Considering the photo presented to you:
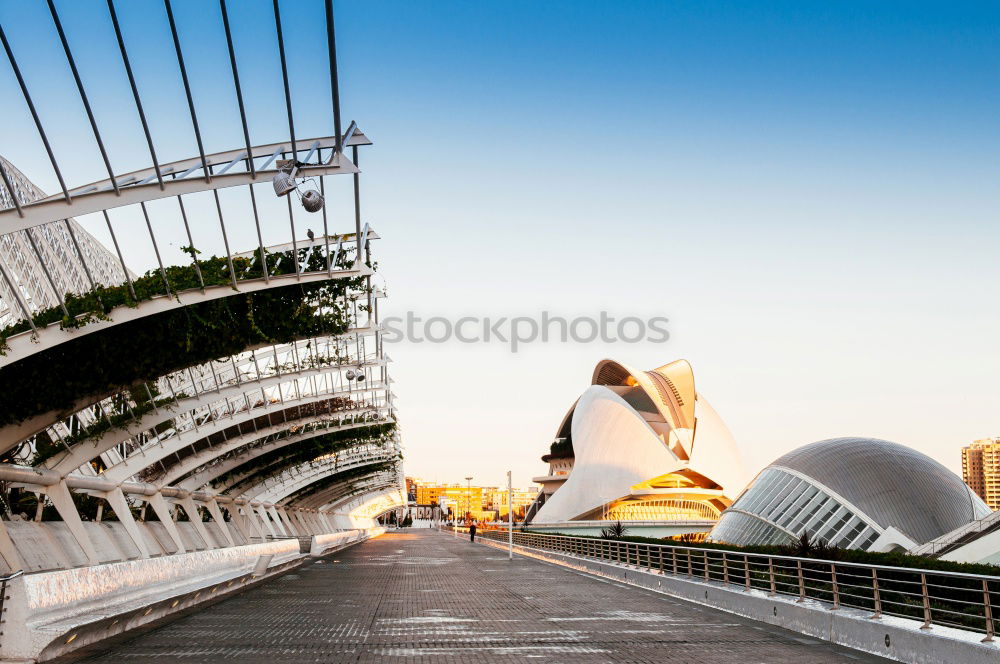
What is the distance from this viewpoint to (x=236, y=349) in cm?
1809

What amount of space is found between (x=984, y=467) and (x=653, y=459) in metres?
87.5

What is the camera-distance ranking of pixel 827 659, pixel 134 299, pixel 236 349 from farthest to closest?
pixel 236 349, pixel 134 299, pixel 827 659

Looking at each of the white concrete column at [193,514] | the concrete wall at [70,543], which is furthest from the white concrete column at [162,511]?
the white concrete column at [193,514]

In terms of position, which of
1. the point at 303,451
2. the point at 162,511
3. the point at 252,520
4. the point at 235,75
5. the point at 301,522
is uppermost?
the point at 235,75

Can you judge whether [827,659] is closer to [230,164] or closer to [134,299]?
[230,164]

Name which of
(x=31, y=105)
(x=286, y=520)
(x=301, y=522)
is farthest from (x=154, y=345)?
(x=301, y=522)

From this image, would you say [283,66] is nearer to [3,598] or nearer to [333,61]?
[333,61]

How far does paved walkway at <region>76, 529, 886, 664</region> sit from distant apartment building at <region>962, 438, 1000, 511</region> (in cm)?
14158

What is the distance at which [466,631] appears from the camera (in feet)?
41.2

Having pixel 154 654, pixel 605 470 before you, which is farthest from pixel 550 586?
pixel 605 470

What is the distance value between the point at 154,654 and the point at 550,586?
12.6 meters

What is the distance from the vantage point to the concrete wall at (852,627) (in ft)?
30.9

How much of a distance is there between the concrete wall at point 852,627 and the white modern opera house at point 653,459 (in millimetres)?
68737

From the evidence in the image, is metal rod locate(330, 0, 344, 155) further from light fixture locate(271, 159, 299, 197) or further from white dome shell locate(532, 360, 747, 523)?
white dome shell locate(532, 360, 747, 523)
